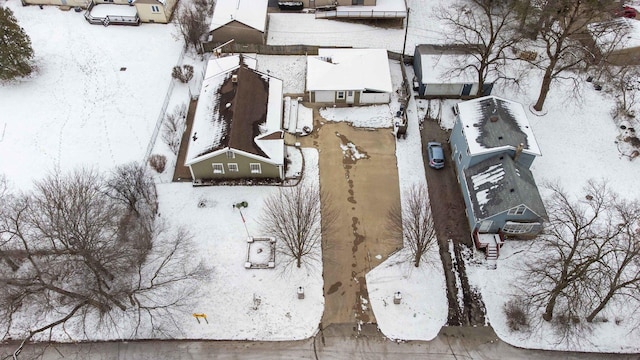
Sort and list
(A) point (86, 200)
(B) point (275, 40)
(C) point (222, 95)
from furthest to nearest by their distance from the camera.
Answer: (B) point (275, 40) → (C) point (222, 95) → (A) point (86, 200)

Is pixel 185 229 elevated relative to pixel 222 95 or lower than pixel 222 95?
lower

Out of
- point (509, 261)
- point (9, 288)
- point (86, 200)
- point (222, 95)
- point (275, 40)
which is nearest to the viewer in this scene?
point (9, 288)

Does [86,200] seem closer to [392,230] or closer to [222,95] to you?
[222,95]

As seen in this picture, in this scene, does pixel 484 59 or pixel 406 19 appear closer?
pixel 484 59

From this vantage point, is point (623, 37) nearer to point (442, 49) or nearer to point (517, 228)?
point (442, 49)

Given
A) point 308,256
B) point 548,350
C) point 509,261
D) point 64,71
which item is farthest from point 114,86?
point 548,350

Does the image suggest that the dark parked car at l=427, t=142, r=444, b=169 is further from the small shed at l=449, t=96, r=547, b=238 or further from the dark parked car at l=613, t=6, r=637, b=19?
the dark parked car at l=613, t=6, r=637, b=19
